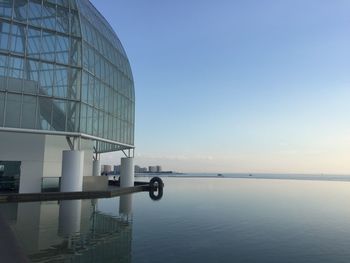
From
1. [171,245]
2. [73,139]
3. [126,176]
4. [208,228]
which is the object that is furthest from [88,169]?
[171,245]

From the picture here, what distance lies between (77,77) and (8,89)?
692 cm

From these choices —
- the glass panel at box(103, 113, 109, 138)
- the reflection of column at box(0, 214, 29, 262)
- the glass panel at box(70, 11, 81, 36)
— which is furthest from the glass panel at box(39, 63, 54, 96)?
the reflection of column at box(0, 214, 29, 262)

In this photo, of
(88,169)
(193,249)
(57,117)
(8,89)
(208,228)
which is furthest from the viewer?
(88,169)

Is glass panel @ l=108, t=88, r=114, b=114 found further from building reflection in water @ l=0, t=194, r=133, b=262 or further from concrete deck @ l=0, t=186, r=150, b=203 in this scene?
building reflection in water @ l=0, t=194, r=133, b=262

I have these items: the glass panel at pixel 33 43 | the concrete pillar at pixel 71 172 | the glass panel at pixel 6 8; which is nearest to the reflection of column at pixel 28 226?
the concrete pillar at pixel 71 172

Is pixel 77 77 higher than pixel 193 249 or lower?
higher

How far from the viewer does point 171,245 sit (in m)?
16.7

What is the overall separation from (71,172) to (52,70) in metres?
10.3

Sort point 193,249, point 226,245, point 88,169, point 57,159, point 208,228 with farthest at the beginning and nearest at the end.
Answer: point 88,169
point 57,159
point 208,228
point 226,245
point 193,249

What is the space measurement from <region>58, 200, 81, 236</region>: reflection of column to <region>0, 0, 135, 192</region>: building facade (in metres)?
9.55

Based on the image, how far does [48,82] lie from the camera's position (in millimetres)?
37312

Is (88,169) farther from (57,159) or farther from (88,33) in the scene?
(88,33)

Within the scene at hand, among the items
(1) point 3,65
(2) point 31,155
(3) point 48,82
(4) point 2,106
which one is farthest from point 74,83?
(2) point 31,155

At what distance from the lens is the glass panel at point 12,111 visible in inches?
1363
